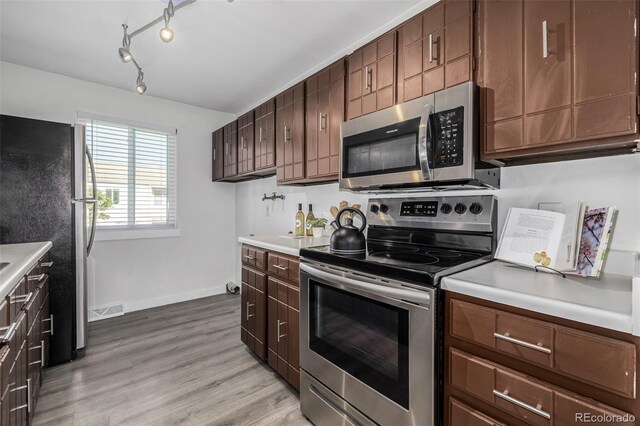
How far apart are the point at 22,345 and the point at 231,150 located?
8.46 ft

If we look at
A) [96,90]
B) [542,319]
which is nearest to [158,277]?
[96,90]

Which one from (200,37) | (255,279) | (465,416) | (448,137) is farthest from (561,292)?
(200,37)

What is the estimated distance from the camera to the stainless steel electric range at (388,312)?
1.15m

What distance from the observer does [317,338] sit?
5.48 feet

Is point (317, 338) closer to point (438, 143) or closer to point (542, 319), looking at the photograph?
point (542, 319)

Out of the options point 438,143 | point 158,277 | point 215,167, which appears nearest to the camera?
point 438,143

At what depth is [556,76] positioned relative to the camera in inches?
44.2

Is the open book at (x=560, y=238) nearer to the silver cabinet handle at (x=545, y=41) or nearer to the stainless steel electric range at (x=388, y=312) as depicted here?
the stainless steel electric range at (x=388, y=312)

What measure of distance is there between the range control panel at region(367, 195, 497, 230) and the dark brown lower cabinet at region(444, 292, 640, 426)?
63cm

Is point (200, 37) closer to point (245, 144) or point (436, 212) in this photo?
point (245, 144)

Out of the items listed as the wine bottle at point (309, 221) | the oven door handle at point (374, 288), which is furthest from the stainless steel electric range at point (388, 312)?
the wine bottle at point (309, 221)

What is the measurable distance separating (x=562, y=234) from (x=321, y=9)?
1887 mm

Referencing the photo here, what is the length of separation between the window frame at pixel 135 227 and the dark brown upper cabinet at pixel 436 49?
3.12 metres

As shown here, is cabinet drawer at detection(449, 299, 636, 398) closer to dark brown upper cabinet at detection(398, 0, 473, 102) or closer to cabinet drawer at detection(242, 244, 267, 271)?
dark brown upper cabinet at detection(398, 0, 473, 102)
